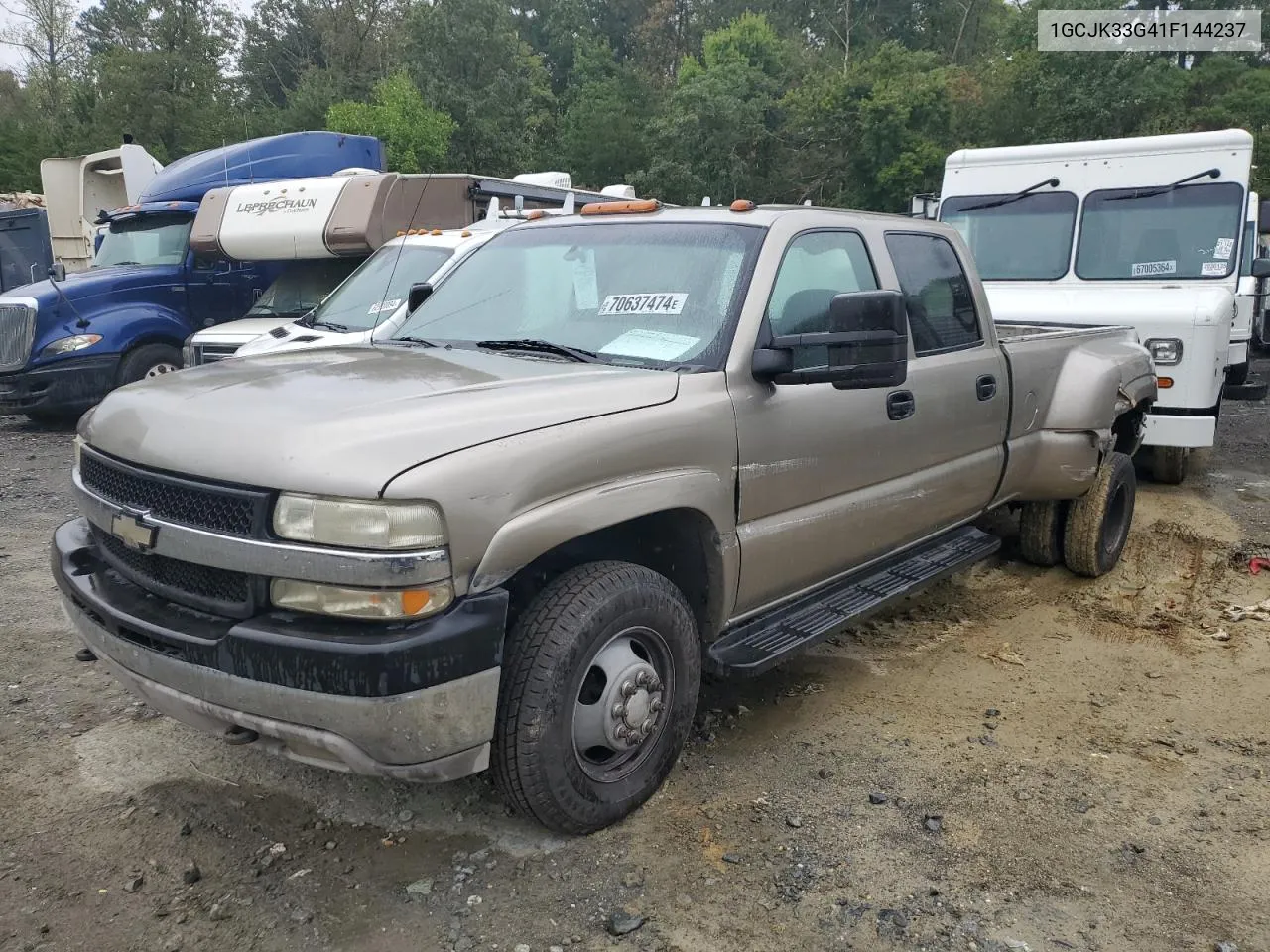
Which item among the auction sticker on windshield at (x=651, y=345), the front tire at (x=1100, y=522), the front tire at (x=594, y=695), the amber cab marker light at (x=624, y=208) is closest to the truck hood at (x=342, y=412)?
the auction sticker on windshield at (x=651, y=345)

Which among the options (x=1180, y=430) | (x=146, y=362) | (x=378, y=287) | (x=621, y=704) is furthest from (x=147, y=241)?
(x=621, y=704)

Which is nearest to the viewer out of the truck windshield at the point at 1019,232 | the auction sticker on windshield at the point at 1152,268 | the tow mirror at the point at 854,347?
the tow mirror at the point at 854,347

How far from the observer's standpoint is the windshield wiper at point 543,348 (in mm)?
3428

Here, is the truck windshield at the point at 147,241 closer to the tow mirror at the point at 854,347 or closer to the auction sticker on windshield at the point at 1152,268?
the auction sticker on windshield at the point at 1152,268

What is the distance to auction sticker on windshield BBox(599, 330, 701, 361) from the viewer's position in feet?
11.1

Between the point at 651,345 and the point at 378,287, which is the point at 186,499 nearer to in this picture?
the point at 651,345

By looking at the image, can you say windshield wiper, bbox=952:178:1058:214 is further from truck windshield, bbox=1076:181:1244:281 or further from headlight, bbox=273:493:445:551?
headlight, bbox=273:493:445:551

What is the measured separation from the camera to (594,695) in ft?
9.91

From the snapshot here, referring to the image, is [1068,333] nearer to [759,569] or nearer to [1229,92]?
[759,569]

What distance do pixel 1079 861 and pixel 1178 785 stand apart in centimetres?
71

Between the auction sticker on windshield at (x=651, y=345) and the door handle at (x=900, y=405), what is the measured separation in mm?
946

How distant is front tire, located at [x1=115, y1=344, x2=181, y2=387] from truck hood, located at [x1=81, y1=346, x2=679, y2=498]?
818 centimetres

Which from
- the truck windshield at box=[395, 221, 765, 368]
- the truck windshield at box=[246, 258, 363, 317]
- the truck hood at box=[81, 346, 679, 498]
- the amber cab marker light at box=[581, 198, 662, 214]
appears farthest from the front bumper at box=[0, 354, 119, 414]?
the amber cab marker light at box=[581, 198, 662, 214]

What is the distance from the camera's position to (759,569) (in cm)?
346
